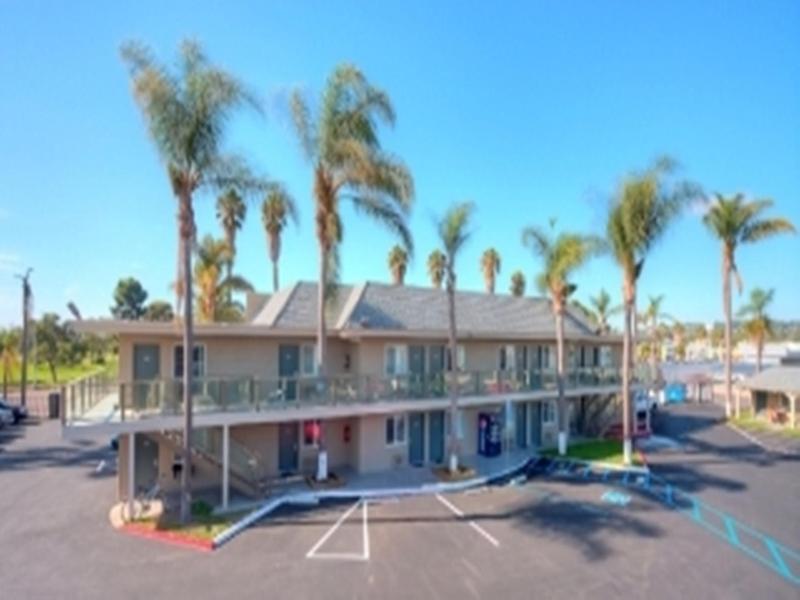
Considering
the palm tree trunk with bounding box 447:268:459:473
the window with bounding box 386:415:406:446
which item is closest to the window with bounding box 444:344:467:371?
the palm tree trunk with bounding box 447:268:459:473

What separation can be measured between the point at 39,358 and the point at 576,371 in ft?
173

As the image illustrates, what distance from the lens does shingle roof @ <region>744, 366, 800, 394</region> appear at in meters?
30.9

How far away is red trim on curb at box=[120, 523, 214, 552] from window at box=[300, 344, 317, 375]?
7.82 metres

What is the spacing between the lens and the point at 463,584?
36.7ft

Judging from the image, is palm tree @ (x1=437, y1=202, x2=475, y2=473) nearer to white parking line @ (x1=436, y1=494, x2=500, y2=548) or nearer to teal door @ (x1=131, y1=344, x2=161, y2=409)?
white parking line @ (x1=436, y1=494, x2=500, y2=548)

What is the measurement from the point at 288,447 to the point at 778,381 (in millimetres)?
30369

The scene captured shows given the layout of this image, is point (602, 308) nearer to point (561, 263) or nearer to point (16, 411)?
point (561, 263)

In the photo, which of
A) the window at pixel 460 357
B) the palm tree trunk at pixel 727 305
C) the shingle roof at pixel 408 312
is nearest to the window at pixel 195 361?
the shingle roof at pixel 408 312

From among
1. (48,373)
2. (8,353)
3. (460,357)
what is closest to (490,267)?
(460,357)

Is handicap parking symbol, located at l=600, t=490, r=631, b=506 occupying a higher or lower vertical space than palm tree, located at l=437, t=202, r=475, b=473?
A: lower

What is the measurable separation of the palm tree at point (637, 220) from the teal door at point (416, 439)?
8539 millimetres

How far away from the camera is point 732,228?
32.7 meters

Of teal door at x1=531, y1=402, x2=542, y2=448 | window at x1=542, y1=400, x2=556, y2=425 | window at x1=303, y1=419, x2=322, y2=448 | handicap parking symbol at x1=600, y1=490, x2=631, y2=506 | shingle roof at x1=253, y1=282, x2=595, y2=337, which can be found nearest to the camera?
handicap parking symbol at x1=600, y1=490, x2=631, y2=506

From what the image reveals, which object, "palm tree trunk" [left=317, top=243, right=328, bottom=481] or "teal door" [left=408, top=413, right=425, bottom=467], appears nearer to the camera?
"palm tree trunk" [left=317, top=243, right=328, bottom=481]
